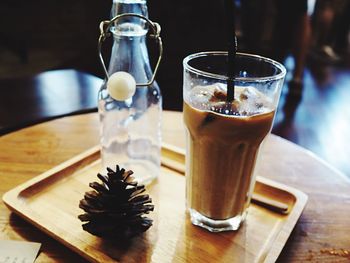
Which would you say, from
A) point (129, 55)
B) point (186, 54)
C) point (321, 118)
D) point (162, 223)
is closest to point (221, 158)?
point (162, 223)

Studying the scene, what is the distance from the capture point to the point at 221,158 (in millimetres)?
521

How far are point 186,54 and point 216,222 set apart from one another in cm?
162

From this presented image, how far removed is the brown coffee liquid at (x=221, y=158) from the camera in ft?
1.63

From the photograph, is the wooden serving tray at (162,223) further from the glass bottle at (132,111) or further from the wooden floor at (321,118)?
the wooden floor at (321,118)

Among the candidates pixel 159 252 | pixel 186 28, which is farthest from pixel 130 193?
pixel 186 28

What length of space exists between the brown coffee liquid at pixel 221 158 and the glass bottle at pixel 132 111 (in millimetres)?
127

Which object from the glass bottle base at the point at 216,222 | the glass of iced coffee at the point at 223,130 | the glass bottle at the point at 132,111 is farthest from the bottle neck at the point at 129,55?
the glass bottle base at the point at 216,222

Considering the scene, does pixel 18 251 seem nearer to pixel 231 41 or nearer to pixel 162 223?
pixel 162 223

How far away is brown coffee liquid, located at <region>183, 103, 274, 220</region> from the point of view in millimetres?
496

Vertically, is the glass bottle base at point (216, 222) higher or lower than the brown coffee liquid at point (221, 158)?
lower

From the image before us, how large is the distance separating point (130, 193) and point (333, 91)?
2.29 m

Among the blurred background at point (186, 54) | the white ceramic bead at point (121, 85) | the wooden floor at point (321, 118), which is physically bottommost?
the wooden floor at point (321, 118)

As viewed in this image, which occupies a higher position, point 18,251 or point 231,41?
point 231,41

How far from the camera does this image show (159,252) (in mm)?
489
